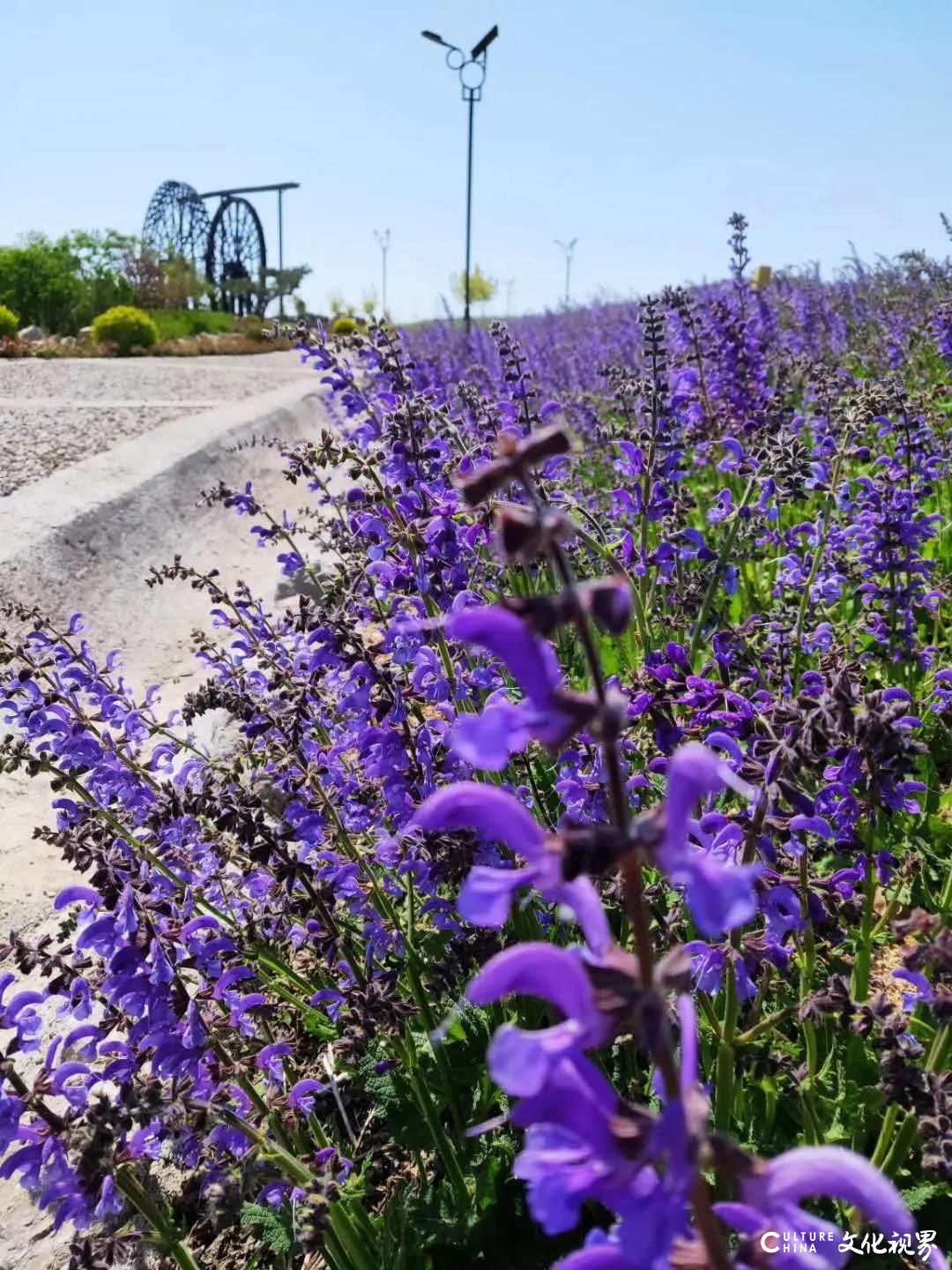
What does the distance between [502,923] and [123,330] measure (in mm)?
24959

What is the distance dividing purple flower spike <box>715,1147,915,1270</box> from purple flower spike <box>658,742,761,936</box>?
245 millimetres

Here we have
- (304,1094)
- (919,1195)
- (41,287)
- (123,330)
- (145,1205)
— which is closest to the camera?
(145,1205)

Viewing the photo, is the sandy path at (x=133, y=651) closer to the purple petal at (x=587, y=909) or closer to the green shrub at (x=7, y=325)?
the purple petal at (x=587, y=909)

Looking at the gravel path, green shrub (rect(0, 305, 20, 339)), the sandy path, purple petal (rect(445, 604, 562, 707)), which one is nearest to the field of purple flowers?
purple petal (rect(445, 604, 562, 707))

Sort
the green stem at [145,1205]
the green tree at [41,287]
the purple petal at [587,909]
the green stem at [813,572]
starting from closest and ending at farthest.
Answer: the purple petal at [587,909] → the green stem at [145,1205] → the green stem at [813,572] → the green tree at [41,287]

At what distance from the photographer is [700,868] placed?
0.79 metres

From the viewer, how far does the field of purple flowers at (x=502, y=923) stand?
33.7 inches

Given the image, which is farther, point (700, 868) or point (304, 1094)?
point (304, 1094)

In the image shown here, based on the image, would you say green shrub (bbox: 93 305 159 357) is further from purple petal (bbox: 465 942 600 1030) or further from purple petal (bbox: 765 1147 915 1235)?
purple petal (bbox: 765 1147 915 1235)

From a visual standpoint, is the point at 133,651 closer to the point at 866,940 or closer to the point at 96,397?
the point at 866,940

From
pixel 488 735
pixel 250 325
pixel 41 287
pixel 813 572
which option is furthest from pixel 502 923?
pixel 250 325

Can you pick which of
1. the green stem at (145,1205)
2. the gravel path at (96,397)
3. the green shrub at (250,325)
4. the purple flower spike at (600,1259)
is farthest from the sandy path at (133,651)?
the green shrub at (250,325)

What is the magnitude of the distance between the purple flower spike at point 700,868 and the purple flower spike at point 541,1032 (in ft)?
0.39

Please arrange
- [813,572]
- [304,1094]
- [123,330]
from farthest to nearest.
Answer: [123,330] → [813,572] → [304,1094]
